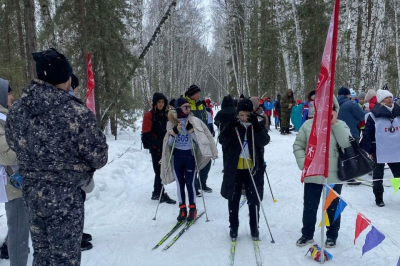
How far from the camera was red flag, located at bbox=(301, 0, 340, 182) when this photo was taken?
320cm

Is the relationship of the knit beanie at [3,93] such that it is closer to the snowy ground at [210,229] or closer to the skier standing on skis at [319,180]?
the snowy ground at [210,229]

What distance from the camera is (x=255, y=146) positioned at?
175 inches

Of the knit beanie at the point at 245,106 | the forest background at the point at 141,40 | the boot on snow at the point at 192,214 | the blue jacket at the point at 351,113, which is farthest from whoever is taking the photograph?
the forest background at the point at 141,40

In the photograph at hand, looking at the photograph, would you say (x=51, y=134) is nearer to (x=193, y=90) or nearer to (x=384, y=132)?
(x=193, y=90)

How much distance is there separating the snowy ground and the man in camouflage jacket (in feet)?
5.80

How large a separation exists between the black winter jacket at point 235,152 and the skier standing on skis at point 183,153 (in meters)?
0.85

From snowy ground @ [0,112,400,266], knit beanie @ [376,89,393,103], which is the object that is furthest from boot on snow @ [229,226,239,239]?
knit beanie @ [376,89,393,103]

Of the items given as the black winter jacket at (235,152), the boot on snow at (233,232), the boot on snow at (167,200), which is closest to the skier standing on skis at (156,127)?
the boot on snow at (167,200)

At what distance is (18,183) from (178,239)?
8.20ft

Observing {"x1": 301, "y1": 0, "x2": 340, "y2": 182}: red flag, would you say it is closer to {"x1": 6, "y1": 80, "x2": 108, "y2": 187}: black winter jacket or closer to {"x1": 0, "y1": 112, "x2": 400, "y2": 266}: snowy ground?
{"x1": 0, "y1": 112, "x2": 400, "y2": 266}: snowy ground

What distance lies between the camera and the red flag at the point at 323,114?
3.20 m

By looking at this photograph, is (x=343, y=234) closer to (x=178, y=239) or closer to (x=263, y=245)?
(x=263, y=245)

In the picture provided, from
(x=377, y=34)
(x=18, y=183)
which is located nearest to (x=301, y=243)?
(x=18, y=183)

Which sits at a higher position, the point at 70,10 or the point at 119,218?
the point at 70,10
